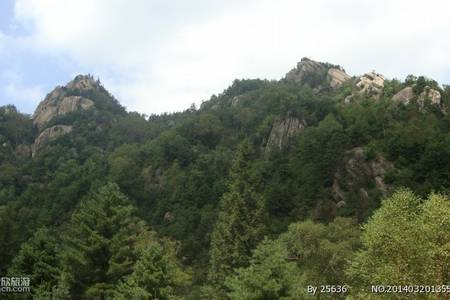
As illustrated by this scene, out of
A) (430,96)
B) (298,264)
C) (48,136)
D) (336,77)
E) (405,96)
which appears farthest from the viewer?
(48,136)

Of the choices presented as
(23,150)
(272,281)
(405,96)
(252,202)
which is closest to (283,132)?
(405,96)

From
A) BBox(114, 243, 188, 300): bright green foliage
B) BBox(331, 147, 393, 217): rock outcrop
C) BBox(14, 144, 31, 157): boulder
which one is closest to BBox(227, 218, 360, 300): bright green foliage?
BBox(114, 243, 188, 300): bright green foliage

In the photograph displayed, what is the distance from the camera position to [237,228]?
6625 centimetres

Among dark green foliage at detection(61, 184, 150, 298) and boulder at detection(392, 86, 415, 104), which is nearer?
dark green foliage at detection(61, 184, 150, 298)

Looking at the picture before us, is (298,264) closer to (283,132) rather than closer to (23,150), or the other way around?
(283,132)

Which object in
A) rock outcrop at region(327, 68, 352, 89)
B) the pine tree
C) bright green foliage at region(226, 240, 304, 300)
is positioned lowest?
bright green foliage at region(226, 240, 304, 300)

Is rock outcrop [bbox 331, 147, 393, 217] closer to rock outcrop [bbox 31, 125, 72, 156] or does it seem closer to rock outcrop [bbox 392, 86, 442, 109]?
rock outcrop [bbox 392, 86, 442, 109]

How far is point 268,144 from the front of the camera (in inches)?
5133

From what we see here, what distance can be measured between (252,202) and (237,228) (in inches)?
193

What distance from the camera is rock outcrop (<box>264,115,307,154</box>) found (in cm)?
12788

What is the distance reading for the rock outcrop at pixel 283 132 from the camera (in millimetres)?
127875

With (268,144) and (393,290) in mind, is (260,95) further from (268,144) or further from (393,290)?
(393,290)

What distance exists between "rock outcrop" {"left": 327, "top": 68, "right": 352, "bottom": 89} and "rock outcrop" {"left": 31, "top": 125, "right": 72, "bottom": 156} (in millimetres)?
100784

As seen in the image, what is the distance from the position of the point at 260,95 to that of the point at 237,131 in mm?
28741
